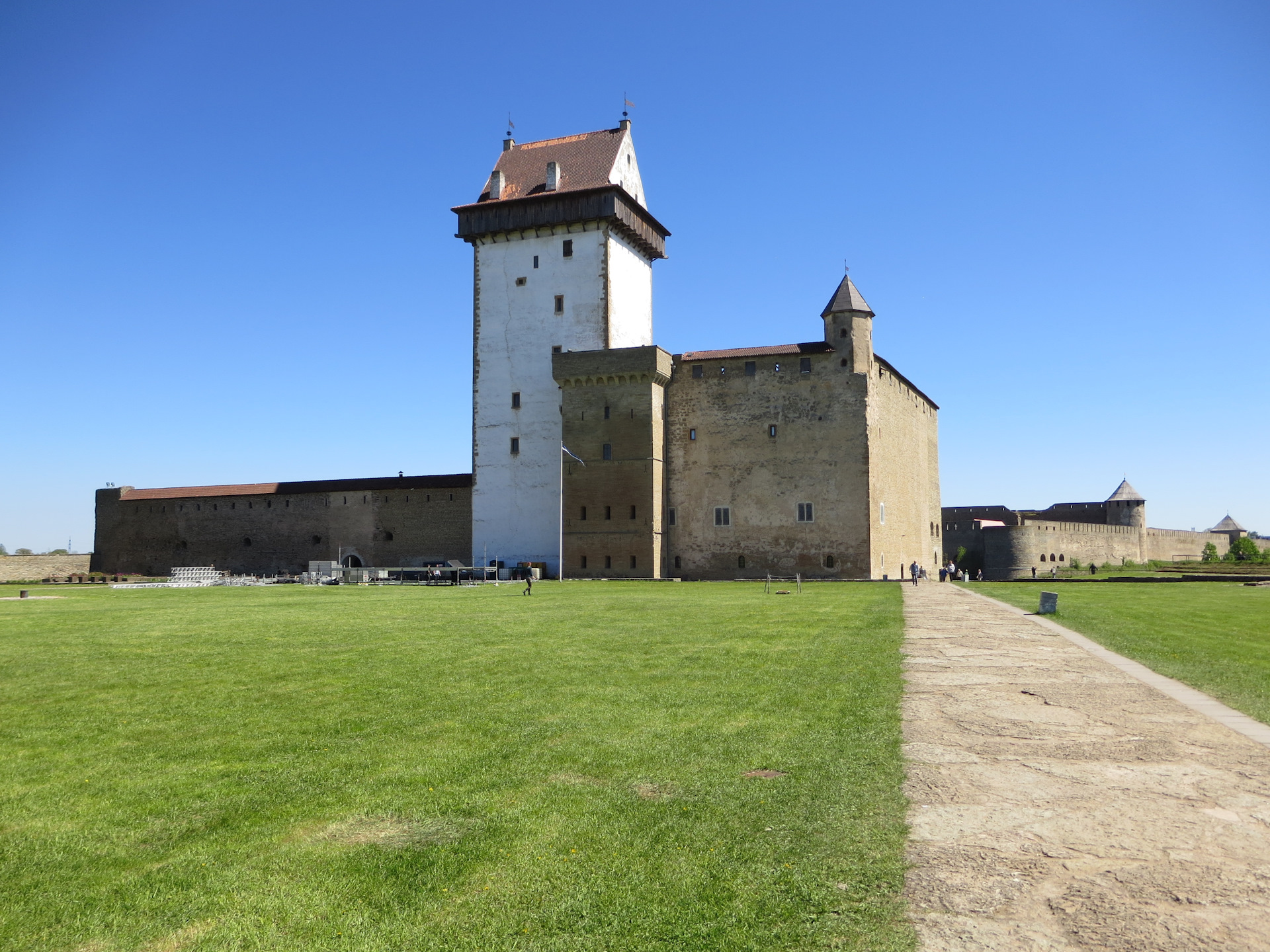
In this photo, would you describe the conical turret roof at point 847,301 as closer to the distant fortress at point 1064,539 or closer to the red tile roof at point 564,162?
the red tile roof at point 564,162

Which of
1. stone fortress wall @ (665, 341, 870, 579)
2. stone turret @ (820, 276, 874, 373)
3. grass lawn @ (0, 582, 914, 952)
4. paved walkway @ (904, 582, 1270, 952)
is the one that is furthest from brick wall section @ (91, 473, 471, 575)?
paved walkway @ (904, 582, 1270, 952)

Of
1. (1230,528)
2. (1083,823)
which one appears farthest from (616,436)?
(1230,528)

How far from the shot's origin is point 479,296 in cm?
4488

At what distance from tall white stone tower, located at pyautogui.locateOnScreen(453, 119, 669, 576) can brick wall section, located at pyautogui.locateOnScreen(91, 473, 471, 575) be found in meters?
2.94

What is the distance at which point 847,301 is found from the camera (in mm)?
39875

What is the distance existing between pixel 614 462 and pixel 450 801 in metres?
36.2

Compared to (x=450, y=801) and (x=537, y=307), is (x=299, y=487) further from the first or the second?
(x=450, y=801)

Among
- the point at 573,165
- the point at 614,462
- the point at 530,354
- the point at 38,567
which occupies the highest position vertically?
the point at 573,165

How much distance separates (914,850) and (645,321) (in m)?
43.7

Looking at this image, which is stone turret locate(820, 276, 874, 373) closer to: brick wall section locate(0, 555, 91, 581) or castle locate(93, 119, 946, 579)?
castle locate(93, 119, 946, 579)

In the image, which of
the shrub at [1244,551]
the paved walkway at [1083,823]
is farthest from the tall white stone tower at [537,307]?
the shrub at [1244,551]

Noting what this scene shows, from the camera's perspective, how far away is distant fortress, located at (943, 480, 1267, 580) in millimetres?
57875

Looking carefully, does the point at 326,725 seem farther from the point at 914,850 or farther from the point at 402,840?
the point at 914,850

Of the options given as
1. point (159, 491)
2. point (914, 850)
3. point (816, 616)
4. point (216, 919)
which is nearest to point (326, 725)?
point (216, 919)
